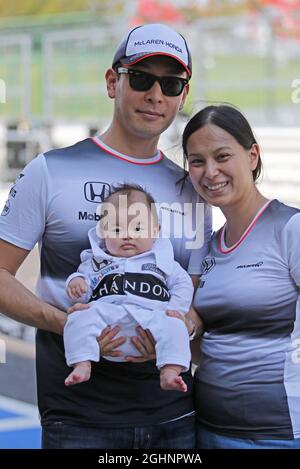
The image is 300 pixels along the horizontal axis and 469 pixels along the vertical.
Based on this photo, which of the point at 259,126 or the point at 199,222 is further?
the point at 259,126

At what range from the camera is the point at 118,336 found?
2295 mm

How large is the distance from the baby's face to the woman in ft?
0.64

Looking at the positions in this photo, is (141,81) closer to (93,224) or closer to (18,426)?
(93,224)

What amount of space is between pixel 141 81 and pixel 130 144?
0.19 m

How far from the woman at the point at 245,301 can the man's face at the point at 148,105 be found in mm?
98

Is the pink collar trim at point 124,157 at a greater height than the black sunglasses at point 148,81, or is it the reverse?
Result: the black sunglasses at point 148,81

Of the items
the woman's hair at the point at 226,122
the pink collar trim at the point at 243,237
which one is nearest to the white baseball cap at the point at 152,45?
the woman's hair at the point at 226,122

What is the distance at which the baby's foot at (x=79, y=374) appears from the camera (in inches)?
88.3

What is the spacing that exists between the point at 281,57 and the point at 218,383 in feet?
33.0

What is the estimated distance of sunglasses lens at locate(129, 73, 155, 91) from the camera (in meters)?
2.40

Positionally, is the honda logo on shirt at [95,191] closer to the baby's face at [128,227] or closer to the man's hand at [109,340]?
the baby's face at [128,227]
